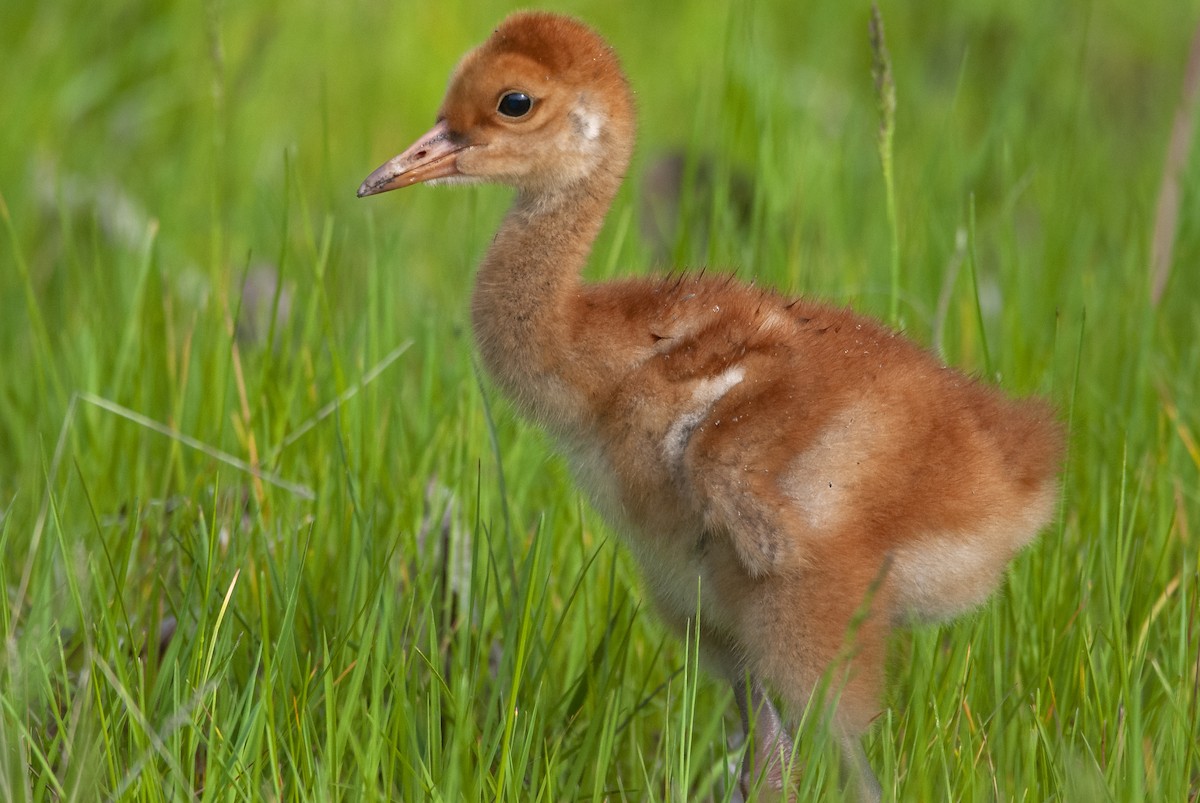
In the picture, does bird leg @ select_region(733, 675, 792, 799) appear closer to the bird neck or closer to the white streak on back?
the white streak on back

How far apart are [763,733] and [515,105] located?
112cm

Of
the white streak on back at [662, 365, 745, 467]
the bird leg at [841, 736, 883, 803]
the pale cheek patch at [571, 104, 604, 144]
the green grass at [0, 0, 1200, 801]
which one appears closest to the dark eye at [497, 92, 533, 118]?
the pale cheek patch at [571, 104, 604, 144]

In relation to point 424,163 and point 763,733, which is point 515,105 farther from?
point 763,733

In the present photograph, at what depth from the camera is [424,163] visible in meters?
2.75

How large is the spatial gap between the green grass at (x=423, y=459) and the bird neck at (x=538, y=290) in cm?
16

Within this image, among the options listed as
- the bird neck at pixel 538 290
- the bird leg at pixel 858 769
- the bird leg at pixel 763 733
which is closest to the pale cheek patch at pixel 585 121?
the bird neck at pixel 538 290

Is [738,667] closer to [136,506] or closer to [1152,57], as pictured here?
[136,506]

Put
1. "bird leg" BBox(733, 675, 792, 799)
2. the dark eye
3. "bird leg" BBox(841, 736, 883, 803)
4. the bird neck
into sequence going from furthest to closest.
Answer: the dark eye, the bird neck, "bird leg" BBox(733, 675, 792, 799), "bird leg" BBox(841, 736, 883, 803)

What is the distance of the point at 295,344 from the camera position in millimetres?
4164

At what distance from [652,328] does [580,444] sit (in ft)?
0.74

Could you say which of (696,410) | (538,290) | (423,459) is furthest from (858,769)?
(423,459)

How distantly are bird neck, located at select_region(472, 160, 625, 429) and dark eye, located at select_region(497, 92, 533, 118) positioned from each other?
0.13m

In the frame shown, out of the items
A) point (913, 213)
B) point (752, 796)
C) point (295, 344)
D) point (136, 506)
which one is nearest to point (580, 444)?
point (752, 796)

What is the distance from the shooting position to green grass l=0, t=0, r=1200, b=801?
2406 mm
